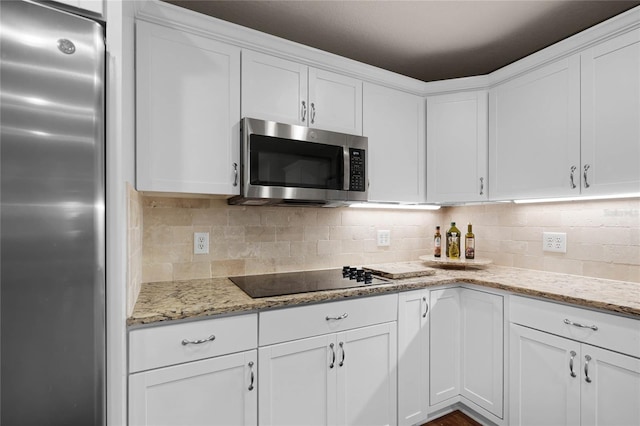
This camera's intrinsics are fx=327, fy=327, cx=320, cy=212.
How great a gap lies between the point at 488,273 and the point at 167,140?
2.10 metres

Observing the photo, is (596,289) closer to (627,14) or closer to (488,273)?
(488,273)

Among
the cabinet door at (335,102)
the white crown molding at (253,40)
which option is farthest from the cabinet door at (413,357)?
the white crown molding at (253,40)

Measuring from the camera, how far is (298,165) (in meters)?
1.82

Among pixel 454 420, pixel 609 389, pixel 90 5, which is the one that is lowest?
pixel 454 420

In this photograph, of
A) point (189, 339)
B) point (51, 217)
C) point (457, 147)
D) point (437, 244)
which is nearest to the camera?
point (51, 217)

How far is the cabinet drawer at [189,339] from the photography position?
1223mm

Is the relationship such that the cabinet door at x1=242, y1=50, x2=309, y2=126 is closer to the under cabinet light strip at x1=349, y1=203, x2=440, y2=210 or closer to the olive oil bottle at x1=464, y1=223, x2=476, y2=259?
the under cabinet light strip at x1=349, y1=203, x2=440, y2=210

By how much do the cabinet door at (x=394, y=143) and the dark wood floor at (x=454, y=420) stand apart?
141cm

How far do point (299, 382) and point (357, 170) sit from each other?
3.96 ft

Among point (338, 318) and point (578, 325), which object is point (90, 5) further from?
point (578, 325)

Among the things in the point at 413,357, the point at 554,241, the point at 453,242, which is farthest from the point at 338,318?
the point at 554,241

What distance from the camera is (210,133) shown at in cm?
165

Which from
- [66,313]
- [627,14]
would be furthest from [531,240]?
[66,313]

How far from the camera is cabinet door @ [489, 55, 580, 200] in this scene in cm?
184
